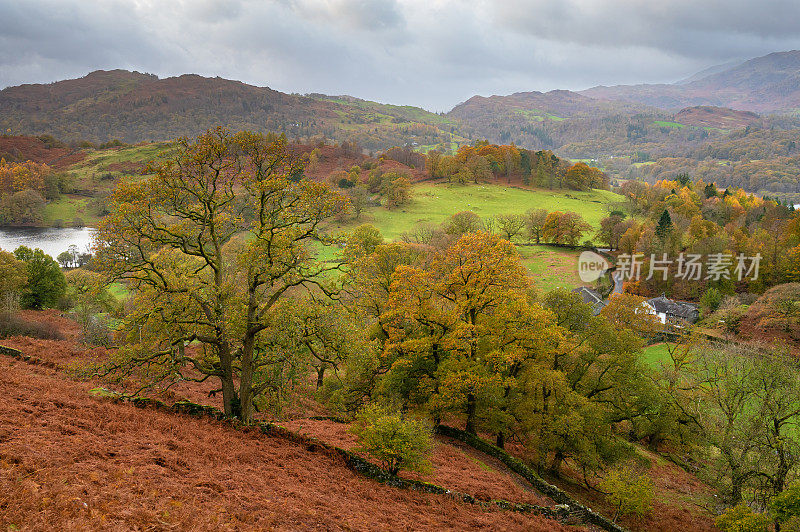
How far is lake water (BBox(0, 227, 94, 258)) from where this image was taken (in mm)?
95125

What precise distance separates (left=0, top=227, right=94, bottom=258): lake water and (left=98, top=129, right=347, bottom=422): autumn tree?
96.3m

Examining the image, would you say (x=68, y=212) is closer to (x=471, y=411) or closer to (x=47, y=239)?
(x=47, y=239)

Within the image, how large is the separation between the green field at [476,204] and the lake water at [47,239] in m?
68.7

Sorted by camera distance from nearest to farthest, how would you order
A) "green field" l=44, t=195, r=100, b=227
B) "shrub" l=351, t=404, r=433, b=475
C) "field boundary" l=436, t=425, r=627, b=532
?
"shrub" l=351, t=404, r=433, b=475
"field boundary" l=436, t=425, r=627, b=532
"green field" l=44, t=195, r=100, b=227

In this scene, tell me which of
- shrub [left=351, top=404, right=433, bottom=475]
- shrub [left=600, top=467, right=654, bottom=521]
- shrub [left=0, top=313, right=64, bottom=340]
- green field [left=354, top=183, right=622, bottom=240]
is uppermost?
green field [left=354, top=183, right=622, bottom=240]

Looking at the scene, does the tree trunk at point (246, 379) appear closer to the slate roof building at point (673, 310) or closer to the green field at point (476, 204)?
the slate roof building at point (673, 310)

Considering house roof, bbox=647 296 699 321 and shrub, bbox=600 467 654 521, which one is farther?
house roof, bbox=647 296 699 321

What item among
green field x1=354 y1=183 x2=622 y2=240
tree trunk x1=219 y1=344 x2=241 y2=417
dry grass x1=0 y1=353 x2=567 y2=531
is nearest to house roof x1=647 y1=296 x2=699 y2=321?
green field x1=354 y1=183 x2=622 y2=240

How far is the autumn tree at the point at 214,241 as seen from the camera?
49.8ft

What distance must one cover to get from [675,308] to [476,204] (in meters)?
57.5

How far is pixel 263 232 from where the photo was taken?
16.1 m

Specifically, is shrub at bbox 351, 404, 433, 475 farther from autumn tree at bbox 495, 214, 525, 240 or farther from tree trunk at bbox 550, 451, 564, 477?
autumn tree at bbox 495, 214, 525, 240

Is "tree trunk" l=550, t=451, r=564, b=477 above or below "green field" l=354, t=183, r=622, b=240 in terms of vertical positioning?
below

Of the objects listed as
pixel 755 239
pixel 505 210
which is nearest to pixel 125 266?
pixel 755 239
